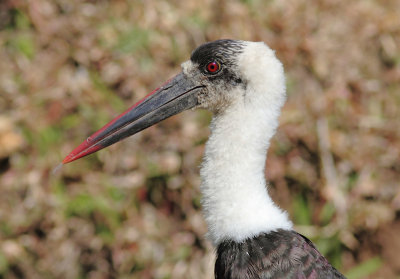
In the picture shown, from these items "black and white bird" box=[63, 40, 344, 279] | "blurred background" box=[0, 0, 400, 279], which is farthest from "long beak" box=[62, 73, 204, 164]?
"blurred background" box=[0, 0, 400, 279]

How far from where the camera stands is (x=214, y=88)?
8.66 feet

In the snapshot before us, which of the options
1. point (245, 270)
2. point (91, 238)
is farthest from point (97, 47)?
point (245, 270)

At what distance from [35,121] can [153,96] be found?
198cm

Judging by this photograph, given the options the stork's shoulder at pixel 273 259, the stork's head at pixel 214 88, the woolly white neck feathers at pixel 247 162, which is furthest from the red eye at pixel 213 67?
the stork's shoulder at pixel 273 259

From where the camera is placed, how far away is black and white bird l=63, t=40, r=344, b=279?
93.5 inches

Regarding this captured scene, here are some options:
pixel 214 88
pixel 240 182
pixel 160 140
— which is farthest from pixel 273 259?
pixel 160 140

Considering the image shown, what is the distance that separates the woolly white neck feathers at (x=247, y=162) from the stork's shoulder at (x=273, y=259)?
0.15ft

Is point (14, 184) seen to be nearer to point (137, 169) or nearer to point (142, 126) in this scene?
point (137, 169)

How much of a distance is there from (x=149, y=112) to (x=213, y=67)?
37 centimetres

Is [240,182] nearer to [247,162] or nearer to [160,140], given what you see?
[247,162]

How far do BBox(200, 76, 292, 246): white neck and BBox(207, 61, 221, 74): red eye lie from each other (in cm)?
21

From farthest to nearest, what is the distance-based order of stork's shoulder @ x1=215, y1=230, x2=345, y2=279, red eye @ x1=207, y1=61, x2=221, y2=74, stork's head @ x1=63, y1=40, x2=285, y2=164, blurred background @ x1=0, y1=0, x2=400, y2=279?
blurred background @ x1=0, y1=0, x2=400, y2=279, red eye @ x1=207, y1=61, x2=221, y2=74, stork's head @ x1=63, y1=40, x2=285, y2=164, stork's shoulder @ x1=215, y1=230, x2=345, y2=279

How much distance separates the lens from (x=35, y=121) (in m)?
4.46

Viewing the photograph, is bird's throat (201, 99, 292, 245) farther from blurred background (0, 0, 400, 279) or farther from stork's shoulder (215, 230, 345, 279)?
blurred background (0, 0, 400, 279)
